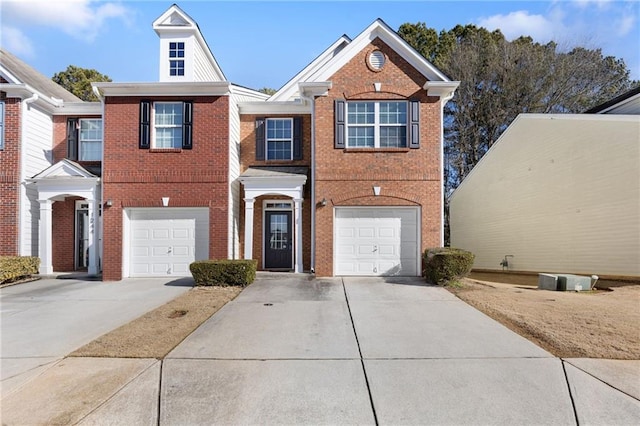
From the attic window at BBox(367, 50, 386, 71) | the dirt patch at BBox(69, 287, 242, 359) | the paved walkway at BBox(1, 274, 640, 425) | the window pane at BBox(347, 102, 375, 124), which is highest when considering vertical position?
the attic window at BBox(367, 50, 386, 71)

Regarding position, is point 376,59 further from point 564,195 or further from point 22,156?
point 22,156

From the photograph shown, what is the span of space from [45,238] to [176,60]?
7.61 meters

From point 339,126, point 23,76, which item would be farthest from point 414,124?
point 23,76

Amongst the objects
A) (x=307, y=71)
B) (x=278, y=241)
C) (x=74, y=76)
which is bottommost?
(x=278, y=241)

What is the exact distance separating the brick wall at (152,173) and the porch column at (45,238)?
219cm

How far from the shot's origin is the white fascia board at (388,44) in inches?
477

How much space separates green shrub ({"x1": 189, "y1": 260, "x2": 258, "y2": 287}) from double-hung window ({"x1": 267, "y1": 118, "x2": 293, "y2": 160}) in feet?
16.8

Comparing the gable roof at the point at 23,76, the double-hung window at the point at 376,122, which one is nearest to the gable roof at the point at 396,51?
the double-hung window at the point at 376,122

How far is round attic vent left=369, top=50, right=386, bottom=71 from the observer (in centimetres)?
1234

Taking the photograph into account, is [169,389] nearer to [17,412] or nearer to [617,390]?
[17,412]

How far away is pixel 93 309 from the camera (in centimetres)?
818

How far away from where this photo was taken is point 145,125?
12.4 meters

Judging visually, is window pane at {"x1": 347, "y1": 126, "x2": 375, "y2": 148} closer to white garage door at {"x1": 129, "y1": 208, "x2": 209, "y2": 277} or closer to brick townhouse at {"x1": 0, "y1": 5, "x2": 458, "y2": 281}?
brick townhouse at {"x1": 0, "y1": 5, "x2": 458, "y2": 281}

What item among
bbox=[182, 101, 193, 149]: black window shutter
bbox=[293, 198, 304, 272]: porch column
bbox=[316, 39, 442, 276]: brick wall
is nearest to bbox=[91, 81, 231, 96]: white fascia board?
bbox=[182, 101, 193, 149]: black window shutter
